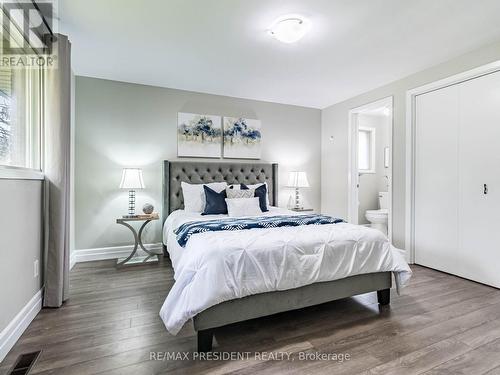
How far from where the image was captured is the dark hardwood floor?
5.22ft

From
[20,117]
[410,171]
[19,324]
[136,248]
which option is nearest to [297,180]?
[410,171]

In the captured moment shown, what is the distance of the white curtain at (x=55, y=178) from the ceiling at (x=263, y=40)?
511mm

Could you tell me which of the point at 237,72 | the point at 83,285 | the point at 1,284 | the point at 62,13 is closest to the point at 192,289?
the point at 1,284

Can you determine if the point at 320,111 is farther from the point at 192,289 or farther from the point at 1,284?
the point at 1,284

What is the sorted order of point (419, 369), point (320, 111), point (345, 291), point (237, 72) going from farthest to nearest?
point (320, 111), point (237, 72), point (345, 291), point (419, 369)

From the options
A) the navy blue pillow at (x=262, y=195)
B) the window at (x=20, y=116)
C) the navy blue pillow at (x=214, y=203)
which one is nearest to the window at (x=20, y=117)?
the window at (x=20, y=116)

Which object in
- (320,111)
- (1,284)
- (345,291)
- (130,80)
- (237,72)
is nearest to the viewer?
(1,284)

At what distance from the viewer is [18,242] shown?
6.26 ft

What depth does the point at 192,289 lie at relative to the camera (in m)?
1.69

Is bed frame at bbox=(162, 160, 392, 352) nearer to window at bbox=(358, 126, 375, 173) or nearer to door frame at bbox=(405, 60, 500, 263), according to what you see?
door frame at bbox=(405, 60, 500, 263)

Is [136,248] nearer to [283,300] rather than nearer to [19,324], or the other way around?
[19,324]

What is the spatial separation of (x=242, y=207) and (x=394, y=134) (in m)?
2.37

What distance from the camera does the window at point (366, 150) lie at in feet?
19.2

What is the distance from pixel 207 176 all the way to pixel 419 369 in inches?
130
